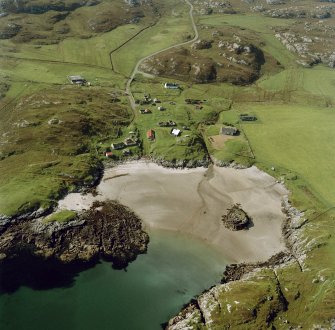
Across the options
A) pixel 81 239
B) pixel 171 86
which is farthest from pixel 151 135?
pixel 81 239

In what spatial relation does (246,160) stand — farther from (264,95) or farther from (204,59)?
(204,59)

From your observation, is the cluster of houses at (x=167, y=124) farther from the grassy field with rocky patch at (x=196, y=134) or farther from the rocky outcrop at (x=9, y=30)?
the rocky outcrop at (x=9, y=30)

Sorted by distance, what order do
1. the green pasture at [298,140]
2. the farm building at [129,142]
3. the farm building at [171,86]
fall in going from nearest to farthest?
the green pasture at [298,140] → the farm building at [129,142] → the farm building at [171,86]

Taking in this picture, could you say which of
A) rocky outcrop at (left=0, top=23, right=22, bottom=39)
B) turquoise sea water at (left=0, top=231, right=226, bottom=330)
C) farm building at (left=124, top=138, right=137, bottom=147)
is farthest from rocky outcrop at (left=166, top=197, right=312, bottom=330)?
rocky outcrop at (left=0, top=23, right=22, bottom=39)

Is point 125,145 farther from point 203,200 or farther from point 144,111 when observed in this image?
point 203,200

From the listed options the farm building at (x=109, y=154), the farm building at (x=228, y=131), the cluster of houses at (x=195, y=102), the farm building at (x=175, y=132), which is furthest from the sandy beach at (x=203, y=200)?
the cluster of houses at (x=195, y=102)

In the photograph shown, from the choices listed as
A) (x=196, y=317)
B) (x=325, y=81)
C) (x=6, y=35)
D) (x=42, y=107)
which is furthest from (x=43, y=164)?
(x=325, y=81)

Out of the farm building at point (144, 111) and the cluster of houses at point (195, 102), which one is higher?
the farm building at point (144, 111)
